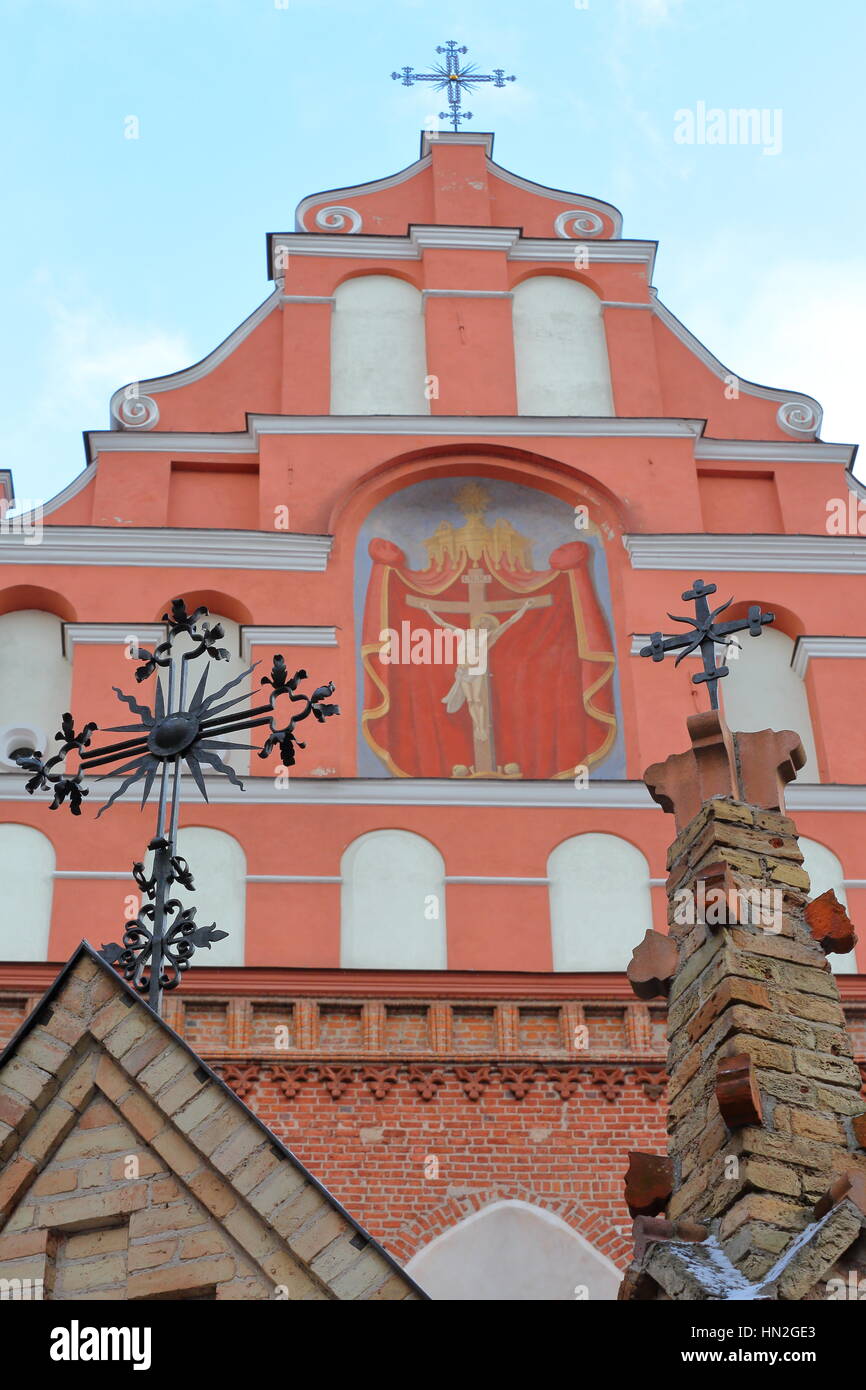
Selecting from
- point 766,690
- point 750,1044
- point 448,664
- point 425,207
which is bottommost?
point 750,1044

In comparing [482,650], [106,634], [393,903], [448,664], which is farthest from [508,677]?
[106,634]

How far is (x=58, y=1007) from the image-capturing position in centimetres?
698

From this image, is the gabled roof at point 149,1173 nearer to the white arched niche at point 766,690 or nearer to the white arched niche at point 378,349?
the white arched niche at point 766,690

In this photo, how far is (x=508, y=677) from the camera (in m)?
13.9

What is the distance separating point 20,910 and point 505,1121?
9.29 ft

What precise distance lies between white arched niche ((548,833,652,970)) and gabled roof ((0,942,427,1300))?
5.69 metres

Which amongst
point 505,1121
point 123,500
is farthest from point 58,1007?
point 123,500

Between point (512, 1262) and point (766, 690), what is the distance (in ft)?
13.8

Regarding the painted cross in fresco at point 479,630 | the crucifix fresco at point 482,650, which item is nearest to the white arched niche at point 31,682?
the crucifix fresco at point 482,650

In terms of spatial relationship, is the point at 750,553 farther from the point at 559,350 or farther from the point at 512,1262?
the point at 512,1262

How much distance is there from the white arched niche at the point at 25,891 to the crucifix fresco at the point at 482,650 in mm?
1969

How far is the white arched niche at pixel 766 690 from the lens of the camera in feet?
45.1

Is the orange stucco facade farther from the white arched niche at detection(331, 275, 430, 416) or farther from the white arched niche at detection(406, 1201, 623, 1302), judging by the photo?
the white arched niche at detection(406, 1201, 623, 1302)

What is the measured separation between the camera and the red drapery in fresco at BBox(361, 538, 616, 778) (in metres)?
13.4
